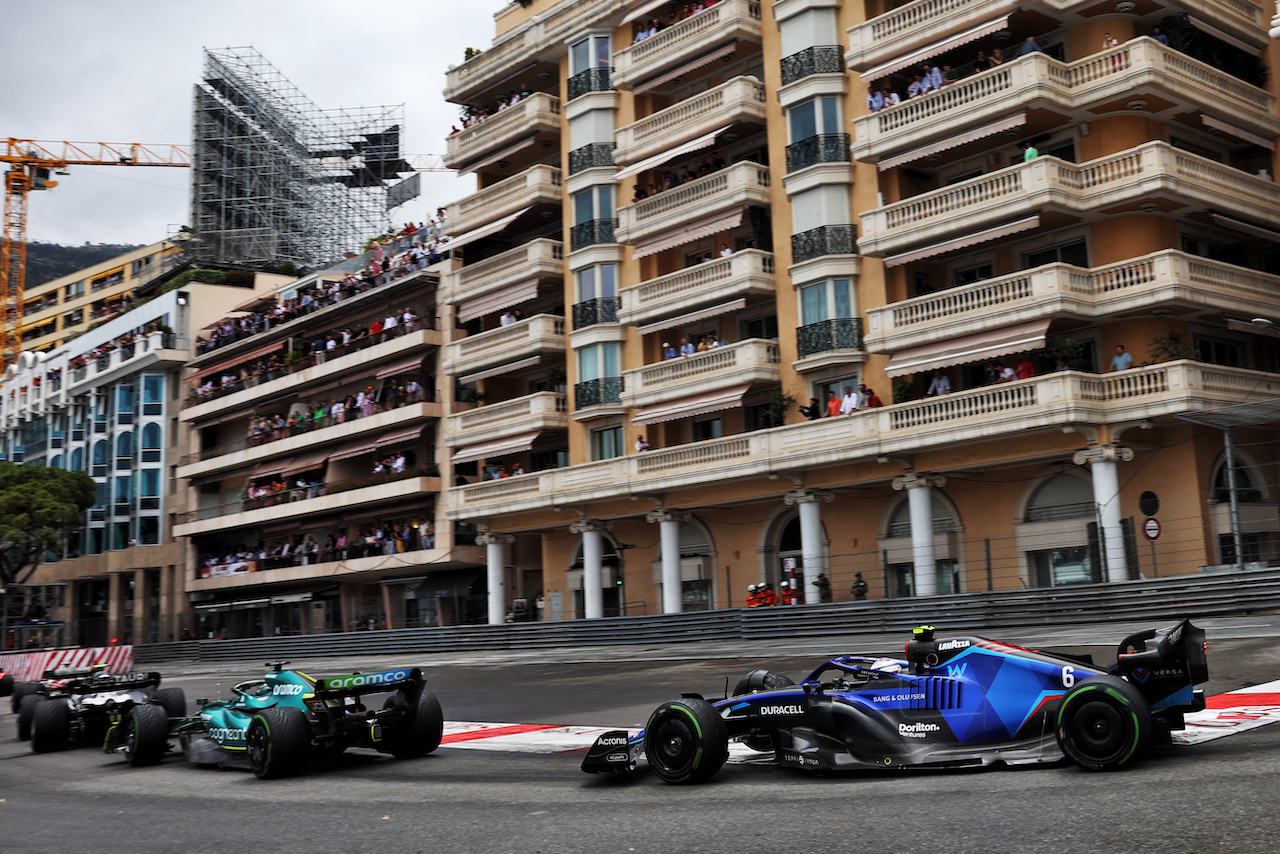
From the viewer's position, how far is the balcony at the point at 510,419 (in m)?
43.0

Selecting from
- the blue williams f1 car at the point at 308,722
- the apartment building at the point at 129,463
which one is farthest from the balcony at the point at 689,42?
the apartment building at the point at 129,463

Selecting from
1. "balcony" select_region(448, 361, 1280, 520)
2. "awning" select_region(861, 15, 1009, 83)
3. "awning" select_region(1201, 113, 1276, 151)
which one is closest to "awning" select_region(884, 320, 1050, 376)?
"balcony" select_region(448, 361, 1280, 520)

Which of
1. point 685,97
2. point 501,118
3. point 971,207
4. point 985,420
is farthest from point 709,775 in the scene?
point 501,118

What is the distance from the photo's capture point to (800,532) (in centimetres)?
3656

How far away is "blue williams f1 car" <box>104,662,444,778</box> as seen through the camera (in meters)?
12.3

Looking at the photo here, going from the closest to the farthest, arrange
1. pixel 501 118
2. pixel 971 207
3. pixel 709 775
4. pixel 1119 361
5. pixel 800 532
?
pixel 709 775
pixel 1119 361
pixel 971 207
pixel 800 532
pixel 501 118

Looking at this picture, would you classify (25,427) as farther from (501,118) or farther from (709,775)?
(709,775)

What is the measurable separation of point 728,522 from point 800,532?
9.24 ft

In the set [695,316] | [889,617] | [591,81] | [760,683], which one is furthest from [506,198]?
[760,683]

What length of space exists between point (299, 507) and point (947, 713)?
50.2 meters

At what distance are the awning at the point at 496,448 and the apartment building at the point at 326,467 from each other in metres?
3.13

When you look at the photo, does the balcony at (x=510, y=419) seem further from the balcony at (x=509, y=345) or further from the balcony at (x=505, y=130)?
the balcony at (x=505, y=130)

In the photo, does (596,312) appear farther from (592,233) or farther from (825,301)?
(825,301)

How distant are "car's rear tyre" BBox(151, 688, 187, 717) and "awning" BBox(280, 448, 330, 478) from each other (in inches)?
1554
